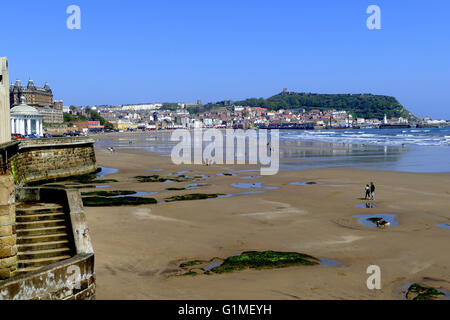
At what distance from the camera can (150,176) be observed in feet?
144

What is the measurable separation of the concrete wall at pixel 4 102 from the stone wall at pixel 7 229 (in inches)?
626

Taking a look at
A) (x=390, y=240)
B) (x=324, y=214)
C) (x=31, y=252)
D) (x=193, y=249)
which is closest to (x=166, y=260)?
(x=193, y=249)

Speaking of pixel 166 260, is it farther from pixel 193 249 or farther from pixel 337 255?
pixel 337 255

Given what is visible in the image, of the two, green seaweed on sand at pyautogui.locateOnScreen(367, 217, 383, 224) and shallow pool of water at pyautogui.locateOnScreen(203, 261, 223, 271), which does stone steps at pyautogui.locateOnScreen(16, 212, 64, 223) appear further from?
green seaweed on sand at pyautogui.locateOnScreen(367, 217, 383, 224)

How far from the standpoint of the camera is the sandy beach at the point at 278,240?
43.5 feet

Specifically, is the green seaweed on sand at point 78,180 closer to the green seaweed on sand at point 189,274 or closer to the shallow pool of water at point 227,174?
the shallow pool of water at point 227,174

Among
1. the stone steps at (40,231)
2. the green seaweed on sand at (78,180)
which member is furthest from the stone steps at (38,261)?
the green seaweed on sand at (78,180)

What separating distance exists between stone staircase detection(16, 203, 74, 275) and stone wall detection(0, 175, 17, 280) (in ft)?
1.58

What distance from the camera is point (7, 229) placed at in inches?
410

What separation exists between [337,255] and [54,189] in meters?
9.72

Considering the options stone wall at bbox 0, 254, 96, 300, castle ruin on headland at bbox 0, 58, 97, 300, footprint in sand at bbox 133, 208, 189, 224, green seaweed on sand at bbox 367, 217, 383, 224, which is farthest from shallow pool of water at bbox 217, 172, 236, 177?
stone wall at bbox 0, 254, 96, 300

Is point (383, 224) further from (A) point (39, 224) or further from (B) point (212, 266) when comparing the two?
(A) point (39, 224)

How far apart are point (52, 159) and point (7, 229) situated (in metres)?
33.8

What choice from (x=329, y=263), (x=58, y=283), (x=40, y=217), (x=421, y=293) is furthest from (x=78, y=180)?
(x=421, y=293)
